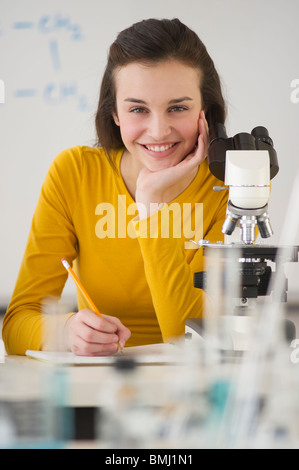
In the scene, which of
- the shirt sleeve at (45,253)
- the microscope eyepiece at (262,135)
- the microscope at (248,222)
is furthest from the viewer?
the shirt sleeve at (45,253)

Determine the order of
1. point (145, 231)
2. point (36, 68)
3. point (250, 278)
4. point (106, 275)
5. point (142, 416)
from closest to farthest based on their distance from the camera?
1. point (142, 416)
2. point (250, 278)
3. point (145, 231)
4. point (106, 275)
5. point (36, 68)

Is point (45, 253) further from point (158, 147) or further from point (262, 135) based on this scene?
point (262, 135)

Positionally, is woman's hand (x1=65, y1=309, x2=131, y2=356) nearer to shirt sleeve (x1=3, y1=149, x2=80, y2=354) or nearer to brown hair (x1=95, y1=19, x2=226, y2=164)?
shirt sleeve (x1=3, y1=149, x2=80, y2=354)

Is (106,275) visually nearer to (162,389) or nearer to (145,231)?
(145,231)

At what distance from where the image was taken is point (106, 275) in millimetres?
1336

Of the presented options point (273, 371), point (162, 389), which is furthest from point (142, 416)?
point (273, 371)

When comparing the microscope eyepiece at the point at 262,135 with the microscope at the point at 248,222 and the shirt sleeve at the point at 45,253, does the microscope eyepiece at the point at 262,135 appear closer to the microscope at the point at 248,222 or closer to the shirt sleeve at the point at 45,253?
the microscope at the point at 248,222

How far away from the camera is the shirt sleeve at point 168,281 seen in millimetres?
1160

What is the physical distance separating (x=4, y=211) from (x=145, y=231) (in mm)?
488

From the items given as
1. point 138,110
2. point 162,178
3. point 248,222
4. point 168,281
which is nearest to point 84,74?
point 138,110

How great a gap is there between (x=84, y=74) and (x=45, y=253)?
0.52 meters

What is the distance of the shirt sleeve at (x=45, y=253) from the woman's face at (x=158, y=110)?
167mm

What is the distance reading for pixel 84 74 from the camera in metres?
1.51

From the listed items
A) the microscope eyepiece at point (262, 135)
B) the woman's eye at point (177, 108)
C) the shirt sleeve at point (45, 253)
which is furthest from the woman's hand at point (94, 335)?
the woman's eye at point (177, 108)
